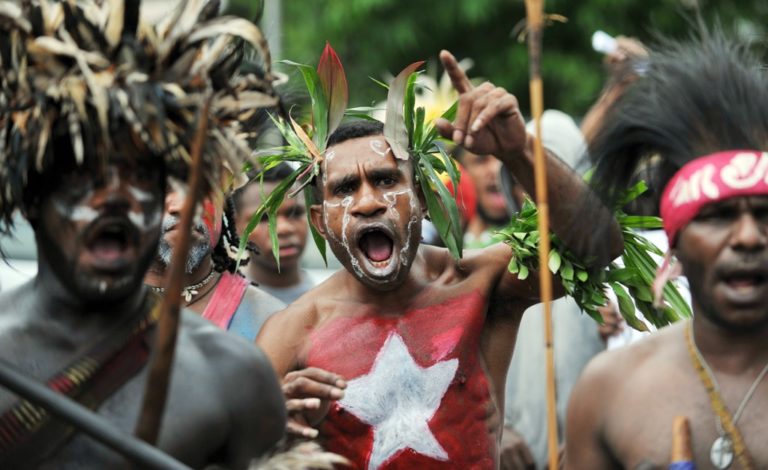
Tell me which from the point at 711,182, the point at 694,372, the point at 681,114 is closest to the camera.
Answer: the point at 711,182

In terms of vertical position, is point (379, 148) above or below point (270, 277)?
above

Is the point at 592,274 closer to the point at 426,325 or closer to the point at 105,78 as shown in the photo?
the point at 426,325

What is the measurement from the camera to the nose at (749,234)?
4773 millimetres

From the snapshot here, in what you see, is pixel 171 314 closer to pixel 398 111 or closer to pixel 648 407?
pixel 648 407

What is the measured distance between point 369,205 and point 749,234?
167cm

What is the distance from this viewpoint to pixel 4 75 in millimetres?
4426

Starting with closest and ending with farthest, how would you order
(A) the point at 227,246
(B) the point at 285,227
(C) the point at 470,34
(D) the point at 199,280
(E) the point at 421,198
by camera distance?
(E) the point at 421,198, (D) the point at 199,280, (A) the point at 227,246, (B) the point at 285,227, (C) the point at 470,34

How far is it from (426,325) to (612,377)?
1164 millimetres

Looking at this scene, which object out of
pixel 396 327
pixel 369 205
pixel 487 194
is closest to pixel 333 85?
pixel 369 205

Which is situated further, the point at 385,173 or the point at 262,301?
the point at 262,301

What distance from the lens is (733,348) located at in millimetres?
4992

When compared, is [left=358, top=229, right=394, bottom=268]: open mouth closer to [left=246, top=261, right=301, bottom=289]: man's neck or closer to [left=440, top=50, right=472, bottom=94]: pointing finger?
[left=440, top=50, right=472, bottom=94]: pointing finger

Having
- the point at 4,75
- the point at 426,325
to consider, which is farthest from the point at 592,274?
the point at 4,75

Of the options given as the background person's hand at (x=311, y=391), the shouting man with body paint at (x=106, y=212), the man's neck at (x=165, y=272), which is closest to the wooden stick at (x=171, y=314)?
the shouting man with body paint at (x=106, y=212)
